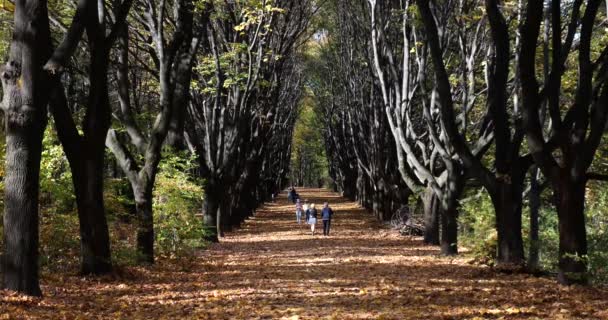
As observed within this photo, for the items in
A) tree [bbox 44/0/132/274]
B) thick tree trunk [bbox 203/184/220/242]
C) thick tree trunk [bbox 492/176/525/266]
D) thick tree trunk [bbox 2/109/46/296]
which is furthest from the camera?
thick tree trunk [bbox 203/184/220/242]

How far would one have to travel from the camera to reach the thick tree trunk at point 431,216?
19297 millimetres

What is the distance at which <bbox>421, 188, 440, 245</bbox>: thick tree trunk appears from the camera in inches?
760

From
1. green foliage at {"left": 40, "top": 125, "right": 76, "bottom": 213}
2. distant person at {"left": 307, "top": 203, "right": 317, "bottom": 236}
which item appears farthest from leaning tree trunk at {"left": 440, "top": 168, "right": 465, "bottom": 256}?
green foliage at {"left": 40, "top": 125, "right": 76, "bottom": 213}

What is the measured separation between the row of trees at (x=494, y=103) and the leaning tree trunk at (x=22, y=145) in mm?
6791

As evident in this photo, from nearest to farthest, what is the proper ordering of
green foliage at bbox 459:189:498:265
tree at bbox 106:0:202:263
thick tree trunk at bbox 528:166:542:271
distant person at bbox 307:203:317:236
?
thick tree trunk at bbox 528:166:542:271
tree at bbox 106:0:202:263
green foliage at bbox 459:189:498:265
distant person at bbox 307:203:317:236

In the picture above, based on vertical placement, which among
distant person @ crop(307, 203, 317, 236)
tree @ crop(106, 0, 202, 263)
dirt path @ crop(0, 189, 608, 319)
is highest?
Result: tree @ crop(106, 0, 202, 263)

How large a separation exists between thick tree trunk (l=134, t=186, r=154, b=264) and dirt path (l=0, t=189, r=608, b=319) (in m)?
0.45

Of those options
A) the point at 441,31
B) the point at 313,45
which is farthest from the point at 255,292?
the point at 313,45

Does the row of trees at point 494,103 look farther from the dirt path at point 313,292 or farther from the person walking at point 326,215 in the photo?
the person walking at point 326,215

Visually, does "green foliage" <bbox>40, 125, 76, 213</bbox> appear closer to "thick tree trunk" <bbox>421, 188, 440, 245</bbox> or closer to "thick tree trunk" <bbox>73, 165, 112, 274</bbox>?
"thick tree trunk" <bbox>73, 165, 112, 274</bbox>

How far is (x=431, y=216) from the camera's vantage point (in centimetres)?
2019

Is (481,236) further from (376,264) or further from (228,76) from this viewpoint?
(228,76)

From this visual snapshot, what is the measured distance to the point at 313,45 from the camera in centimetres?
4103

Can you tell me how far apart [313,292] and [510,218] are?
472 centimetres
